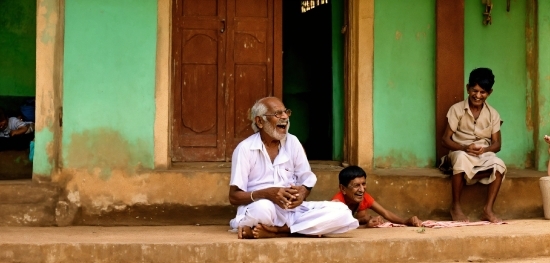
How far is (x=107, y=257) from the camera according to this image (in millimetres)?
6012

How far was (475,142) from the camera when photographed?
7.50 m

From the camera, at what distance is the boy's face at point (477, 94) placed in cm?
735

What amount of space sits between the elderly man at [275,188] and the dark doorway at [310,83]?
3.30 metres

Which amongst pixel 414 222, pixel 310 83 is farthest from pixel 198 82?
pixel 310 83

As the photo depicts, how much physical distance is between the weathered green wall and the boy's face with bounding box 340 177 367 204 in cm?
385

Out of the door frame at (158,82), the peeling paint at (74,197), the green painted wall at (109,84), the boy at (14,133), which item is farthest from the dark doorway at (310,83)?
the peeling paint at (74,197)

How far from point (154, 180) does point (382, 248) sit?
2149mm

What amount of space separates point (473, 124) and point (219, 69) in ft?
7.85

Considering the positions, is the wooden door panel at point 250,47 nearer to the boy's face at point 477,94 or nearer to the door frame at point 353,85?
the door frame at point 353,85

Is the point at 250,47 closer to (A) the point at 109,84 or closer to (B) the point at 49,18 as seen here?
(A) the point at 109,84

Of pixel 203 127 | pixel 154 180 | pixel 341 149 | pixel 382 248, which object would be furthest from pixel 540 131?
pixel 154 180

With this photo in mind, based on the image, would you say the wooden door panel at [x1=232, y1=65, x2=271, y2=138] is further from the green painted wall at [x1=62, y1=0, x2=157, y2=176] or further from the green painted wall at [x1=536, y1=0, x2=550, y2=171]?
the green painted wall at [x1=536, y1=0, x2=550, y2=171]

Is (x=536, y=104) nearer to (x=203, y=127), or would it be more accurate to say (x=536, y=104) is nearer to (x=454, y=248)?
(x=454, y=248)

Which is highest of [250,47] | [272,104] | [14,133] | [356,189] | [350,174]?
[250,47]
